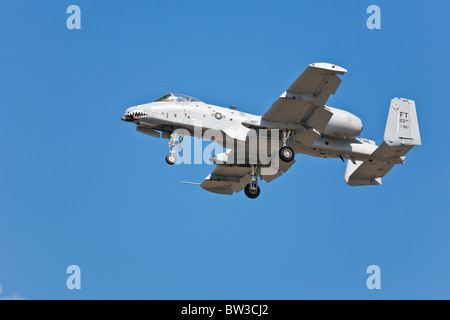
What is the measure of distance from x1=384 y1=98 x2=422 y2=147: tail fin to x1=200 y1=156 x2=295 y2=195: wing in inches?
236

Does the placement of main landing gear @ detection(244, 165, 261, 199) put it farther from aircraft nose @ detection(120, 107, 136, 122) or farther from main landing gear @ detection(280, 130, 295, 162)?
aircraft nose @ detection(120, 107, 136, 122)

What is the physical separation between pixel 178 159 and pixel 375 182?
447 inches

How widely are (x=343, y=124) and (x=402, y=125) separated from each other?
3.07 metres

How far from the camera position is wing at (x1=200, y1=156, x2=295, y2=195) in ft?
141

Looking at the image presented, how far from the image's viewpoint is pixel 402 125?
39531mm

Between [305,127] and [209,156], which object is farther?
[209,156]

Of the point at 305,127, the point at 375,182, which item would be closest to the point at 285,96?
the point at 305,127

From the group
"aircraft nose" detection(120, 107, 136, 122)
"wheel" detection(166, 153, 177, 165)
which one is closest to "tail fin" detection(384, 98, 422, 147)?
"wheel" detection(166, 153, 177, 165)

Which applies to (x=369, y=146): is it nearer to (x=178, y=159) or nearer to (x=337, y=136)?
(x=337, y=136)

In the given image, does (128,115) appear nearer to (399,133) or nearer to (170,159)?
(170,159)

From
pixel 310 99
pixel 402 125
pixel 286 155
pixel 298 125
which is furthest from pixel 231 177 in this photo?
pixel 402 125

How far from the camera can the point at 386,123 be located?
3947cm

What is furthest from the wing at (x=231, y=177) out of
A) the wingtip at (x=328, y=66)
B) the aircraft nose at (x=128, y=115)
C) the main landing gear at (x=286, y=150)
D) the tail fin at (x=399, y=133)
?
the wingtip at (x=328, y=66)

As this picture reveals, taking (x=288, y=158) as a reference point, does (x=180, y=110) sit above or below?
above
